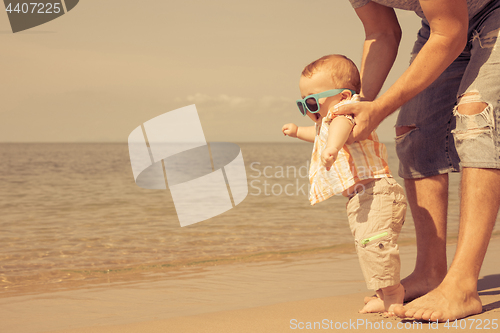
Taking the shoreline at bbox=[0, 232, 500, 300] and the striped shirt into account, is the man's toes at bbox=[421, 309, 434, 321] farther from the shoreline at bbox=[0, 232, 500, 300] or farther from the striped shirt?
the shoreline at bbox=[0, 232, 500, 300]

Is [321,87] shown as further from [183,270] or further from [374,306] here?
[183,270]

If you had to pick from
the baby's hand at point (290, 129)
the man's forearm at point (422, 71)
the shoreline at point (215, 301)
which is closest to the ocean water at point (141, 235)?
the shoreline at point (215, 301)

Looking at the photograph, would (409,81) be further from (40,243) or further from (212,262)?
(40,243)

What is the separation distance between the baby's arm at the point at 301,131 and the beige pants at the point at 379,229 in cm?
37

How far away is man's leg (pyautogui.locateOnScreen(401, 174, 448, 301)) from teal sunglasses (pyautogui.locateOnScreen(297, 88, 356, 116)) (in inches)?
28.0

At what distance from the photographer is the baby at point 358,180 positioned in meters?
1.78

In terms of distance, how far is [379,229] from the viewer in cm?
178

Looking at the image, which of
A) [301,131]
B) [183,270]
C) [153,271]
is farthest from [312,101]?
[153,271]

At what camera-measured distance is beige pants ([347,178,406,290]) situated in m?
1.78

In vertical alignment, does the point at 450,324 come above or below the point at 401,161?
below

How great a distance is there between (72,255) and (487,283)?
131 inches

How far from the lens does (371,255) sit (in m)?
1.79

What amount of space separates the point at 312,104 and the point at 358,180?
1.27 feet

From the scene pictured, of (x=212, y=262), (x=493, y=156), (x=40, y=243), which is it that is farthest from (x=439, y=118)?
(x=40, y=243)
